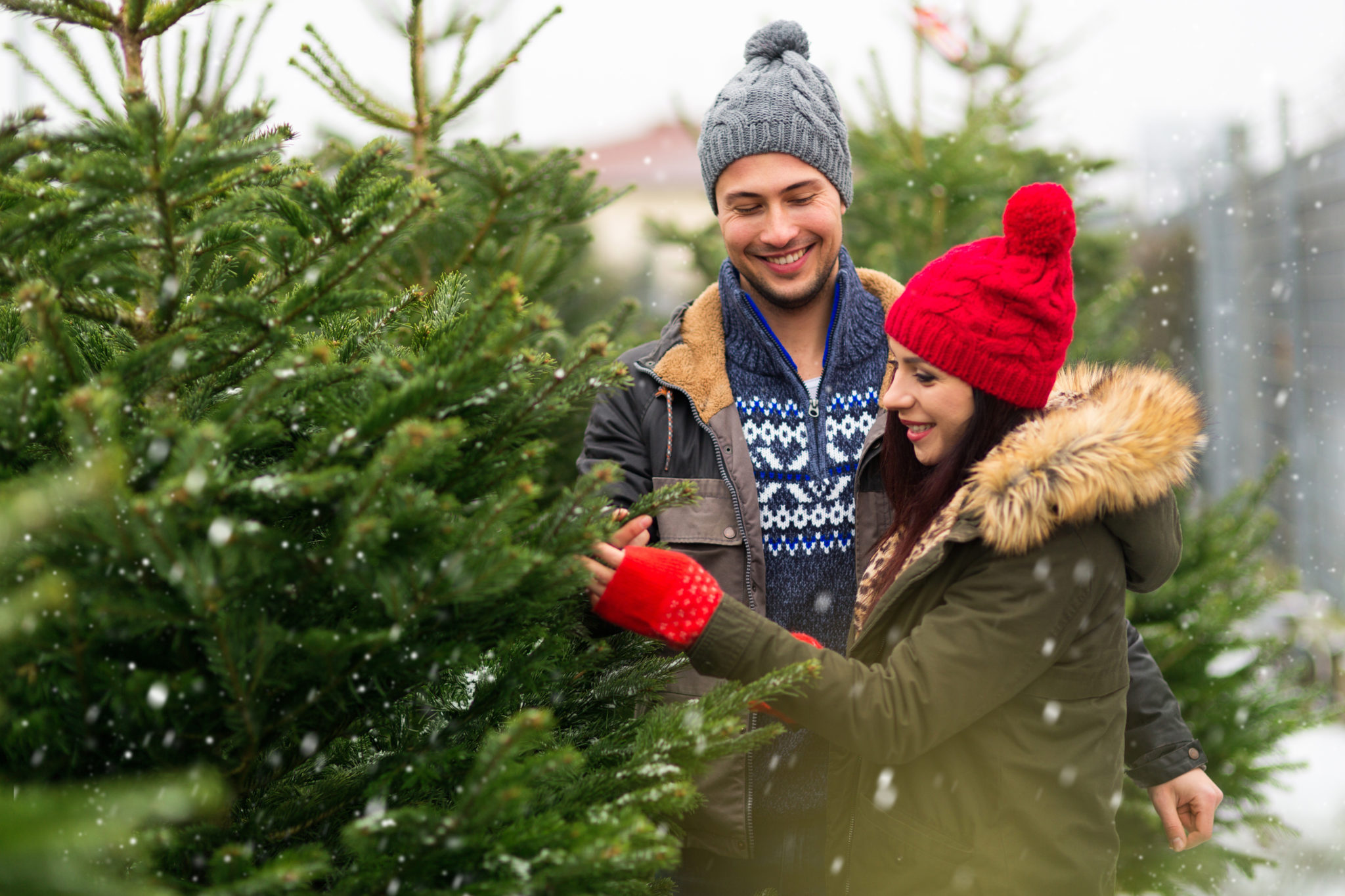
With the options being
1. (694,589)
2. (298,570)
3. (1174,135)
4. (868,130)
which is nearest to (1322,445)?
(1174,135)

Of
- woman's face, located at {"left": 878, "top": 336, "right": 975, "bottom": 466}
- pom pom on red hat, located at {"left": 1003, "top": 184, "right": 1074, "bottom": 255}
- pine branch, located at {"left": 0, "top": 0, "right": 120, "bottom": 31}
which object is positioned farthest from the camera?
woman's face, located at {"left": 878, "top": 336, "right": 975, "bottom": 466}

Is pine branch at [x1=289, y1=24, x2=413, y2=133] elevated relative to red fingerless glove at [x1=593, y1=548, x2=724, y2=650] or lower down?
elevated

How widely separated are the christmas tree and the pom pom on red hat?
93cm

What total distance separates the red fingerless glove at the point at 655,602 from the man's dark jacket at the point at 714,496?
557mm

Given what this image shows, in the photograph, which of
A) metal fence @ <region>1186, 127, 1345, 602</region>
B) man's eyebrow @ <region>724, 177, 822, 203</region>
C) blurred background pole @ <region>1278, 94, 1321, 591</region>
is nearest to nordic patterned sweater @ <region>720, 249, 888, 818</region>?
man's eyebrow @ <region>724, 177, 822, 203</region>

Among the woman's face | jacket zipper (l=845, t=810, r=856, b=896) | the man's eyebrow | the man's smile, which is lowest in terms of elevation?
jacket zipper (l=845, t=810, r=856, b=896)

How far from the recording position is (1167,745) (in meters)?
2.17

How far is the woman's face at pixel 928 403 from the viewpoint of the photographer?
6.45ft

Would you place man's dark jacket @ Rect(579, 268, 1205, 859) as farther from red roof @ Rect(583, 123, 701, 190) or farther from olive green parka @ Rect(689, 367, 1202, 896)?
red roof @ Rect(583, 123, 701, 190)

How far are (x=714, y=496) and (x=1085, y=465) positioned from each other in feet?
3.38

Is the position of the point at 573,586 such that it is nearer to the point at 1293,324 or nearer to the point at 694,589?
the point at 694,589

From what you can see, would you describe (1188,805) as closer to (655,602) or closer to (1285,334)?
(655,602)

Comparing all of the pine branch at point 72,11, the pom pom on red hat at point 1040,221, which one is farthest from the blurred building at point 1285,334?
the pine branch at point 72,11

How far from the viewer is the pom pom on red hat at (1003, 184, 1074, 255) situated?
1.83m
